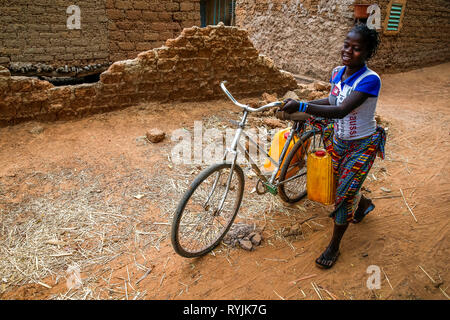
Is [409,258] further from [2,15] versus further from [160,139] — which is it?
[2,15]

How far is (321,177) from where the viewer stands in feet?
7.23

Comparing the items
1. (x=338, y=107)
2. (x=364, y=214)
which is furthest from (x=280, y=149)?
(x=364, y=214)

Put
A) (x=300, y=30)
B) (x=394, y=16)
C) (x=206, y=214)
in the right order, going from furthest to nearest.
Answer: (x=300, y=30)
(x=394, y=16)
(x=206, y=214)

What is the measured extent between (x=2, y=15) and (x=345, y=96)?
622cm

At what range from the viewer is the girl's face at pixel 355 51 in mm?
1818

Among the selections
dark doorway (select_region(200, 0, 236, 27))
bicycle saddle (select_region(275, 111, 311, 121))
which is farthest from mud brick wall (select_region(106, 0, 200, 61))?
dark doorway (select_region(200, 0, 236, 27))

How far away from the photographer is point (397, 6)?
7414mm

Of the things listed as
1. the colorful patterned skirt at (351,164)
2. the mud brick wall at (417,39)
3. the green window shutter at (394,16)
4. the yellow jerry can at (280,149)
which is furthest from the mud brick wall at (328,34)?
the colorful patterned skirt at (351,164)

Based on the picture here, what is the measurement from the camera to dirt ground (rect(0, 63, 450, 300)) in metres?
2.08

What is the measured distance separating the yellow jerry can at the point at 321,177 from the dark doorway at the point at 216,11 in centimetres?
1051

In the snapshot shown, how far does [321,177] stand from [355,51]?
2.96 ft

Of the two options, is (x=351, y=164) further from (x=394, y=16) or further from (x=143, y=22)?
(x=394, y=16)

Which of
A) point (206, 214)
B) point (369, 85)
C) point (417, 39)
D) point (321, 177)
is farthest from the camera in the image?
point (417, 39)

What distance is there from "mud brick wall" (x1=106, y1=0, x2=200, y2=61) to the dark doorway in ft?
19.1
